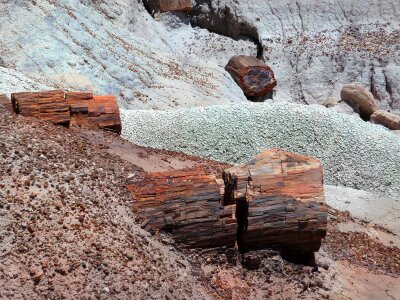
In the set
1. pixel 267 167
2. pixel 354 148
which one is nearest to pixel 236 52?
pixel 354 148

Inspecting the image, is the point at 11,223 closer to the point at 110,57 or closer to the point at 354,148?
the point at 354,148

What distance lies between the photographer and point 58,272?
5848mm

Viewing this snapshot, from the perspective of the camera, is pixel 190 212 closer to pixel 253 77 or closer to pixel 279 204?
pixel 279 204

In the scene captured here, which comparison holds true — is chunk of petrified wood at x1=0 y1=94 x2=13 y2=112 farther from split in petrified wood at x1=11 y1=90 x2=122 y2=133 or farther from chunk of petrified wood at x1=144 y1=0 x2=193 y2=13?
chunk of petrified wood at x1=144 y1=0 x2=193 y2=13

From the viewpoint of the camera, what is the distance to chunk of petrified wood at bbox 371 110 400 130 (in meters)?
19.0

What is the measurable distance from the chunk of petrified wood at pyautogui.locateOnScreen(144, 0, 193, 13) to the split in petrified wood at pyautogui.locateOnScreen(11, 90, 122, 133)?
549 inches

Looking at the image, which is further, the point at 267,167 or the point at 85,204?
the point at 267,167

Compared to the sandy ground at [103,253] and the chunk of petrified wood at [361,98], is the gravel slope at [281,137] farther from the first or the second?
the chunk of petrified wood at [361,98]

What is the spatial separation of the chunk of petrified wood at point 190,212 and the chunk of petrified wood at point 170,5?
18.3 m

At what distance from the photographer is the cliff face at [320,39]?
936 inches

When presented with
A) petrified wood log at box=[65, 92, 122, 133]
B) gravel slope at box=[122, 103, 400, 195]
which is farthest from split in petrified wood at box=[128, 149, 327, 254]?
gravel slope at box=[122, 103, 400, 195]

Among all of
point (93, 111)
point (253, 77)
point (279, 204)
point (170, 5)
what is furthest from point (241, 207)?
point (170, 5)

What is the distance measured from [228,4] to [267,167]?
19.3 m

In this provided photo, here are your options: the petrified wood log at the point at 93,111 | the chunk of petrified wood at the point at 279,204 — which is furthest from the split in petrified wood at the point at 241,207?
the petrified wood log at the point at 93,111
